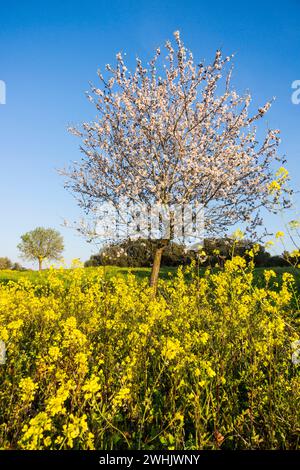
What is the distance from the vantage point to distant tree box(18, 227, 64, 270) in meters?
49.1

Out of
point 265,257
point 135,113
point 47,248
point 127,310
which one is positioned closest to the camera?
point 127,310

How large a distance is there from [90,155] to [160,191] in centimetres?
280

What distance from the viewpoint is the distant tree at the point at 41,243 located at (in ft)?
161

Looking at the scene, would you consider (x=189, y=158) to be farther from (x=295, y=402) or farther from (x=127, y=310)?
(x=295, y=402)

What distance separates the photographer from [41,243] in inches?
1953

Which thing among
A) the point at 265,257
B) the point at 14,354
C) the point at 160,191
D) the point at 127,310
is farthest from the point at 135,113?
the point at 265,257
